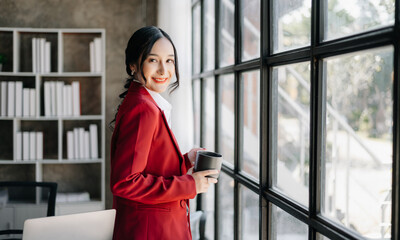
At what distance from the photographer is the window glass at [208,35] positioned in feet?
9.67

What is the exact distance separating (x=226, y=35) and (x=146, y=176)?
1.52 meters

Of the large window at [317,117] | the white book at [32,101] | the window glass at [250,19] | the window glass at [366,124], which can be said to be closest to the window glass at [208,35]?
the large window at [317,117]

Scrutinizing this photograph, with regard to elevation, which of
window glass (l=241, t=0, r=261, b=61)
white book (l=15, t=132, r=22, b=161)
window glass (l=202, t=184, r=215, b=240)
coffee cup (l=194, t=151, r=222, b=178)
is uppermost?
window glass (l=241, t=0, r=261, b=61)

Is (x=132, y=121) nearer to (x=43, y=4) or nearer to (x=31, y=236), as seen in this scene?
(x=31, y=236)

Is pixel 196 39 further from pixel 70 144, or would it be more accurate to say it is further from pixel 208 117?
pixel 70 144

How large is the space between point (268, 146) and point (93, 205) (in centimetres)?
269

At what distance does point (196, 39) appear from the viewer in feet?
11.4

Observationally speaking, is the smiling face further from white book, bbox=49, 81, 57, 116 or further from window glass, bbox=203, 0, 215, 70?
white book, bbox=49, 81, 57, 116

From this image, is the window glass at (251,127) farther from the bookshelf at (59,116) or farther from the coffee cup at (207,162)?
the bookshelf at (59,116)

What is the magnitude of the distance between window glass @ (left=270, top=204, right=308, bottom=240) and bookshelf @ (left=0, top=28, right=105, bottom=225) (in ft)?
8.39

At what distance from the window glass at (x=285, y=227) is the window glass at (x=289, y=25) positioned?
0.63m

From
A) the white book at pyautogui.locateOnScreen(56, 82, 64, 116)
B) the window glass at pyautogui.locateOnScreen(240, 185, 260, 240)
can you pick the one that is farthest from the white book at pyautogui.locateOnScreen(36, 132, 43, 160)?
the window glass at pyautogui.locateOnScreen(240, 185, 260, 240)

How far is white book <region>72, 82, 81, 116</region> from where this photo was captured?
4.08 meters

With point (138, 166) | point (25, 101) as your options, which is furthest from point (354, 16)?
point (25, 101)
